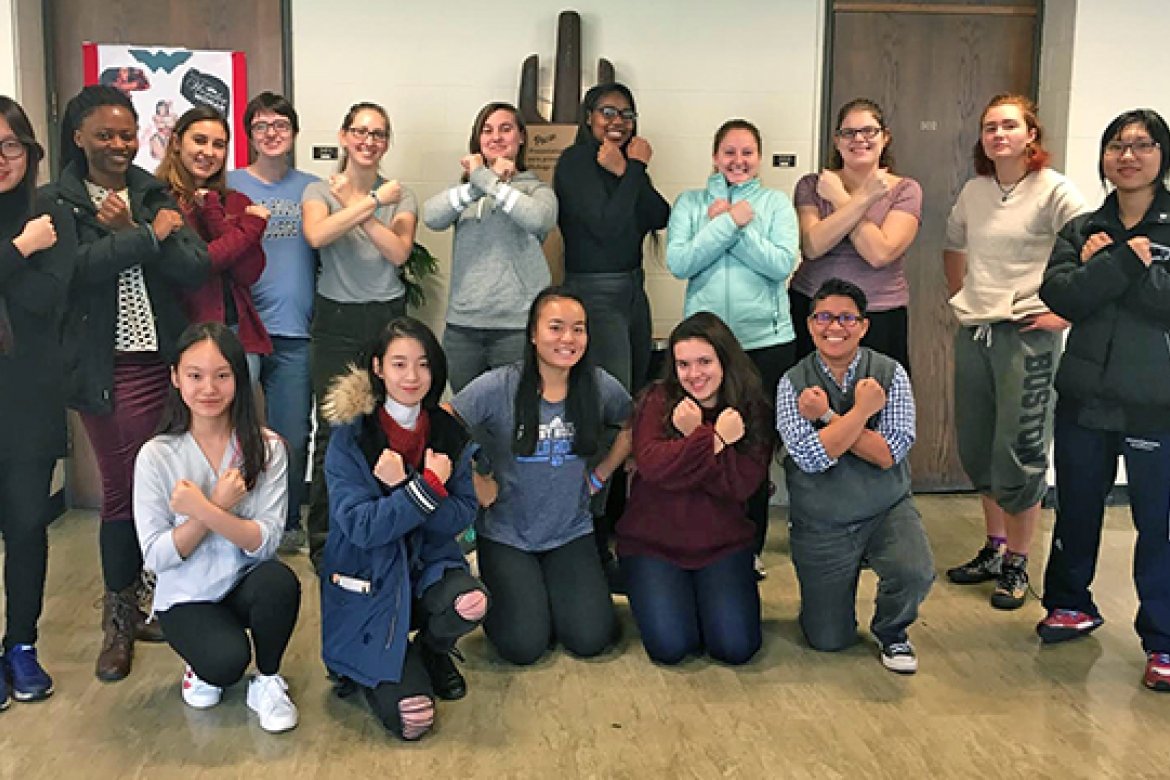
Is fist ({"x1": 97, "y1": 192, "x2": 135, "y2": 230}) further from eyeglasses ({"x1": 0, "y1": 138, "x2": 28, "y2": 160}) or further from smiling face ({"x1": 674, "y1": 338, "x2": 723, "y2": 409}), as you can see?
smiling face ({"x1": 674, "y1": 338, "x2": 723, "y2": 409})

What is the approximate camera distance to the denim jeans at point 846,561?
10.5 ft

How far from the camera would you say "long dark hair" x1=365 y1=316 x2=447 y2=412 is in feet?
9.48

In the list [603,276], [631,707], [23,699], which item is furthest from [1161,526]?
[23,699]

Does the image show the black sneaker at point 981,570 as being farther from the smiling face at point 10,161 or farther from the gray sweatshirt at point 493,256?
the smiling face at point 10,161

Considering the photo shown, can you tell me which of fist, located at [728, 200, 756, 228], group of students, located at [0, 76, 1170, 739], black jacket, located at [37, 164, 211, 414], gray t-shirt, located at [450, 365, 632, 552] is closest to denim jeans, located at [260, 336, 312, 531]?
group of students, located at [0, 76, 1170, 739]

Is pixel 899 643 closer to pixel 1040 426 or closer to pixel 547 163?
pixel 1040 426

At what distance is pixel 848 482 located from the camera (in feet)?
10.6

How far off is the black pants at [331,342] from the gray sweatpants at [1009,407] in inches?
71.4

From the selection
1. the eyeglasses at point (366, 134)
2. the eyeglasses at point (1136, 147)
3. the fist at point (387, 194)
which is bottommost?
the fist at point (387, 194)

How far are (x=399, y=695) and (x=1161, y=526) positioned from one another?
1.91m

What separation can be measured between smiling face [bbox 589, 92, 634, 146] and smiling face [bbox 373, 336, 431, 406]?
45.9 inches

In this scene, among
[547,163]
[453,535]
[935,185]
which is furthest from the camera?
[935,185]

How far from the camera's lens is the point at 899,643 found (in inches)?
125

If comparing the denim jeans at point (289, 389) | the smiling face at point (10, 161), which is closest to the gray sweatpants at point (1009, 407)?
the denim jeans at point (289, 389)
